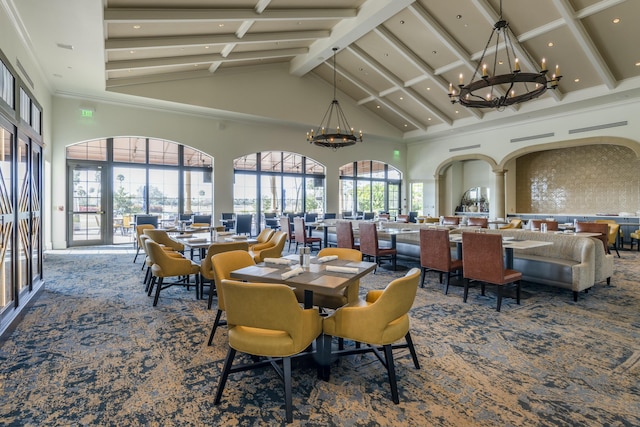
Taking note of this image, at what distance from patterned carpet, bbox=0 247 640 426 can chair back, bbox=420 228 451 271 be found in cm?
84

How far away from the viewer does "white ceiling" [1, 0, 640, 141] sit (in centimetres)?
585

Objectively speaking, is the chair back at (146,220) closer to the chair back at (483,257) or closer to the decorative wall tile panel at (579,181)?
the chair back at (483,257)

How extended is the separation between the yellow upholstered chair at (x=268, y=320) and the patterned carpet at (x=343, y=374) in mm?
336

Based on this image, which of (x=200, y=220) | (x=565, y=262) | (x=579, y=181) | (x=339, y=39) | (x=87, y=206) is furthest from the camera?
(x=579, y=181)

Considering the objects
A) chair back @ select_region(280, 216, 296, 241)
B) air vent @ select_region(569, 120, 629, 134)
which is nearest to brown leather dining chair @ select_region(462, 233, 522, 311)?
chair back @ select_region(280, 216, 296, 241)

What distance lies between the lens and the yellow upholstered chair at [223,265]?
116 inches

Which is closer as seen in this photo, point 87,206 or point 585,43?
point 585,43

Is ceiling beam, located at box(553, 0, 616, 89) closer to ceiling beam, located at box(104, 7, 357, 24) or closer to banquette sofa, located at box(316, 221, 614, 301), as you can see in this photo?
ceiling beam, located at box(104, 7, 357, 24)

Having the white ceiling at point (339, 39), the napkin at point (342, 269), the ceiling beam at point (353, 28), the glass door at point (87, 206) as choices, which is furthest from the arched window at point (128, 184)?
the napkin at point (342, 269)

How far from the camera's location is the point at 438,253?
508 cm

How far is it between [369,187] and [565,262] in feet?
34.1

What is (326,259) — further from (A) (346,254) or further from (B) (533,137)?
(B) (533,137)

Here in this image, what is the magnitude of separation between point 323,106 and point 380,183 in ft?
15.1

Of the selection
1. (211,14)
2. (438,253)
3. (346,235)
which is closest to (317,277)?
(438,253)
